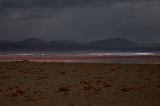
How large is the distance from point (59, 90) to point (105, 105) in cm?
316

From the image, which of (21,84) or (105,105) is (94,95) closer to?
(105,105)

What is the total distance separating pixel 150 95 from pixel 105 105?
2.14 metres

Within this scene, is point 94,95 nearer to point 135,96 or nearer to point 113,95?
point 113,95

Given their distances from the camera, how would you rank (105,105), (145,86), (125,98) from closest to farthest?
(105,105) → (125,98) → (145,86)

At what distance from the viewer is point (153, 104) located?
7980 mm

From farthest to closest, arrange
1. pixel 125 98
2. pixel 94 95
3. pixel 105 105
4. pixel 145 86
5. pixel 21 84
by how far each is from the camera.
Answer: pixel 21 84, pixel 145 86, pixel 94 95, pixel 125 98, pixel 105 105

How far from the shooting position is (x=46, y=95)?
385 inches

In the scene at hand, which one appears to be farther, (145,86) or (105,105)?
(145,86)

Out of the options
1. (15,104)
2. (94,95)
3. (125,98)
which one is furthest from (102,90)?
(15,104)

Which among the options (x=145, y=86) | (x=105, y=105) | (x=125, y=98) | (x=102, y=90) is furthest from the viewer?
(x=145, y=86)

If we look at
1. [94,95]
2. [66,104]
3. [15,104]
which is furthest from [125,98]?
[15,104]

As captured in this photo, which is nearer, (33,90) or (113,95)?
(113,95)

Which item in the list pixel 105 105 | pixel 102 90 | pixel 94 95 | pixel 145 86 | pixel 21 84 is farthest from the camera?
pixel 21 84

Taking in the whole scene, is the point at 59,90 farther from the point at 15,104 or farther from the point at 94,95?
the point at 15,104
